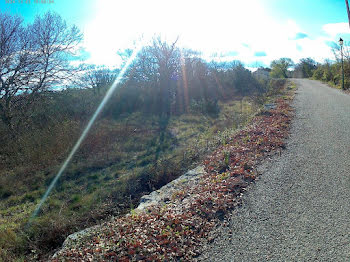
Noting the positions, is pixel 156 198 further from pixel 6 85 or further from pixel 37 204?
pixel 6 85

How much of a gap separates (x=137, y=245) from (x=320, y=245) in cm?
212

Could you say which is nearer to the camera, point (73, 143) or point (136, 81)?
point (73, 143)

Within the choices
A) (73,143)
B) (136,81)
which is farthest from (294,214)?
(136,81)

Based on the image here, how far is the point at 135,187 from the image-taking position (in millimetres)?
6477

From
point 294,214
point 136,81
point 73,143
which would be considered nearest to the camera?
point 294,214

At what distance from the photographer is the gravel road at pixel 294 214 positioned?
9.67 ft

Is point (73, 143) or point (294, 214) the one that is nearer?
point (294, 214)

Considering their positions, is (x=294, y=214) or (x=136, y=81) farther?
(x=136, y=81)

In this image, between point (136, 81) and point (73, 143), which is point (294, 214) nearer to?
point (73, 143)

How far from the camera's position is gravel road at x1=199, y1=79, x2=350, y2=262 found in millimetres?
2947

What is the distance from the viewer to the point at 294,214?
362 centimetres

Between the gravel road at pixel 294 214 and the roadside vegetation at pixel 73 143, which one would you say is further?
the roadside vegetation at pixel 73 143

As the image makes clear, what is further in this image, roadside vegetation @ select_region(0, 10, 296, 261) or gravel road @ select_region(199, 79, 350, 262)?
roadside vegetation @ select_region(0, 10, 296, 261)

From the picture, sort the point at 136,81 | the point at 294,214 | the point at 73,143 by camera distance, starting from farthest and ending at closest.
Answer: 1. the point at 136,81
2. the point at 73,143
3. the point at 294,214
